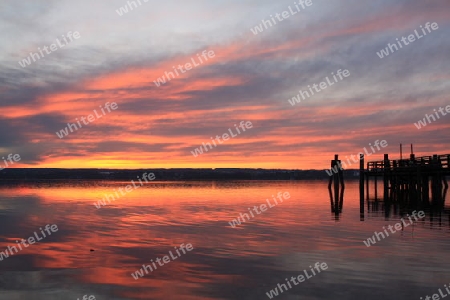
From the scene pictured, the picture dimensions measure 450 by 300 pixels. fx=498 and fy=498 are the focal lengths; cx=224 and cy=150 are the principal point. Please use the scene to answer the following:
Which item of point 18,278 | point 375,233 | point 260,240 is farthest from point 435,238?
point 18,278

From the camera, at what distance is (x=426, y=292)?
12.8 meters

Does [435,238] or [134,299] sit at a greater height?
[134,299]

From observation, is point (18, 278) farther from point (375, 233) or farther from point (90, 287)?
point (375, 233)

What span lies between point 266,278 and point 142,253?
20.4ft

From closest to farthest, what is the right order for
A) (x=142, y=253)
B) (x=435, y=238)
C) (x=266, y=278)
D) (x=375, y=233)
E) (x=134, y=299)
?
(x=134, y=299) < (x=266, y=278) < (x=142, y=253) < (x=435, y=238) < (x=375, y=233)

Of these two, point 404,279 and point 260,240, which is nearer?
point 404,279

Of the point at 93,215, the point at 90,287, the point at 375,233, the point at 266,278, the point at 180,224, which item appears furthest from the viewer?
the point at 93,215

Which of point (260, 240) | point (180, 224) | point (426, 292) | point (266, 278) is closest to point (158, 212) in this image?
point (180, 224)

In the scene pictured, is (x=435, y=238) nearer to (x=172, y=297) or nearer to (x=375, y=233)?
(x=375, y=233)

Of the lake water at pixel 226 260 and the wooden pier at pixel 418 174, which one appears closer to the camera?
the lake water at pixel 226 260

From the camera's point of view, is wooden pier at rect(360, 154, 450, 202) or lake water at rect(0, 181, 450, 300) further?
wooden pier at rect(360, 154, 450, 202)

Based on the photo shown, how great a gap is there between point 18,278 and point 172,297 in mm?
5285

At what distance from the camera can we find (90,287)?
44.5 ft

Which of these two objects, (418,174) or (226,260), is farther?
(418,174)
